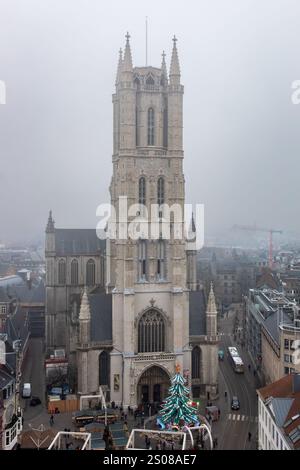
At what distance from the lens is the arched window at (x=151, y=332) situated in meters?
52.1

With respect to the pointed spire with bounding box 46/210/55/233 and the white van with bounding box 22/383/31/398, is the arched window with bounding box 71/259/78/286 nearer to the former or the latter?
the pointed spire with bounding box 46/210/55/233

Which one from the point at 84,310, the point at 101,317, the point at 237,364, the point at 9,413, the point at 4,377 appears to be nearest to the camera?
the point at 9,413

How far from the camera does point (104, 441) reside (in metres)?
39.2

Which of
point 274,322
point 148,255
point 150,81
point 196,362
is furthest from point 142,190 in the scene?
point 274,322

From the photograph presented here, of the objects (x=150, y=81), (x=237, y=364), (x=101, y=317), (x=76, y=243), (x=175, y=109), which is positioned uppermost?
(x=150, y=81)

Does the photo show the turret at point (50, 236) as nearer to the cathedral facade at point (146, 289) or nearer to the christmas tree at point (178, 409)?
the cathedral facade at point (146, 289)

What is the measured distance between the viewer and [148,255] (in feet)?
171

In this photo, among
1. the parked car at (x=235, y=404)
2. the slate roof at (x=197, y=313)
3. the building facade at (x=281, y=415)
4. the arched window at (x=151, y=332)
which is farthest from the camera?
the slate roof at (x=197, y=313)

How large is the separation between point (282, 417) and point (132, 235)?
23.3m

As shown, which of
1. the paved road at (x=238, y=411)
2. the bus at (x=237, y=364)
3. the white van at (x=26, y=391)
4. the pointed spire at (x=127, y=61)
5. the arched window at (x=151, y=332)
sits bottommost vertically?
the paved road at (x=238, y=411)

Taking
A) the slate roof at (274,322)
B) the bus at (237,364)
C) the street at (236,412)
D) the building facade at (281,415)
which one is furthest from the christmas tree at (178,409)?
the bus at (237,364)

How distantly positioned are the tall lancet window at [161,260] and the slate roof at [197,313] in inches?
225

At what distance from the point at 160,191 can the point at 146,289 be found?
33.4ft

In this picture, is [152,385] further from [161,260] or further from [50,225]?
[50,225]
